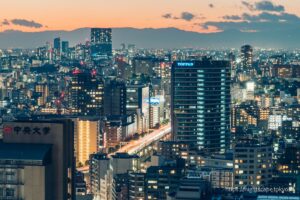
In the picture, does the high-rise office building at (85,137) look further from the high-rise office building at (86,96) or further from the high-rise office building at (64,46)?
the high-rise office building at (64,46)

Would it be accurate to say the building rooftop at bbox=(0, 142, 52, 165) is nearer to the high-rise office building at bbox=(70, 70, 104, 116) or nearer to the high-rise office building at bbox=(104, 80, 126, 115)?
the high-rise office building at bbox=(70, 70, 104, 116)

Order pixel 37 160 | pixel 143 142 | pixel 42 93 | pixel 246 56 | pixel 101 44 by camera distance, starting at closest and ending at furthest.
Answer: pixel 37 160 < pixel 143 142 < pixel 42 93 < pixel 246 56 < pixel 101 44

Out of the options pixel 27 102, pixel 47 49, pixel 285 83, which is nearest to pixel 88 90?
pixel 27 102

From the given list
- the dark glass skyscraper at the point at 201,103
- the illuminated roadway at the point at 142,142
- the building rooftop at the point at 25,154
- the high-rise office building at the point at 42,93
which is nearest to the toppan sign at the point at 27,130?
the building rooftop at the point at 25,154

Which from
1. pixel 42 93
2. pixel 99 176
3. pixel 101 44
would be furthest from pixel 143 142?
pixel 101 44

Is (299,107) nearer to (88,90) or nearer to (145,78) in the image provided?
(88,90)

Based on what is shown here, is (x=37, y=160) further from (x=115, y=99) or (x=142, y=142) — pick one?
(x=115, y=99)

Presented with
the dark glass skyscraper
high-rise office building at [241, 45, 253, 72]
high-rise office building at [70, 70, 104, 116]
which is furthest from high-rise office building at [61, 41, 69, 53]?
the dark glass skyscraper
